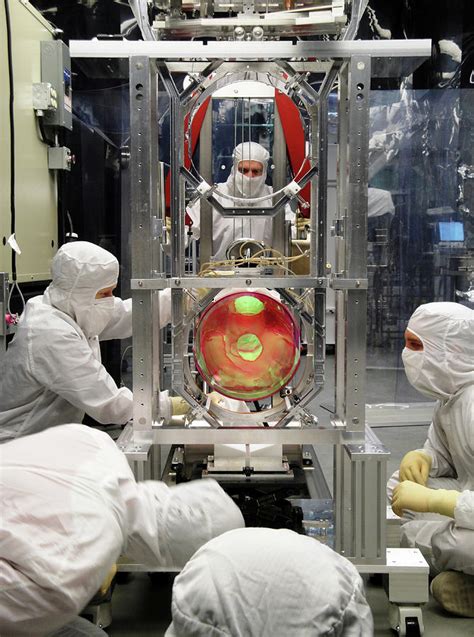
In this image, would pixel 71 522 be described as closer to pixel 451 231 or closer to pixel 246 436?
pixel 246 436

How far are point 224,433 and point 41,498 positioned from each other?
1269 millimetres

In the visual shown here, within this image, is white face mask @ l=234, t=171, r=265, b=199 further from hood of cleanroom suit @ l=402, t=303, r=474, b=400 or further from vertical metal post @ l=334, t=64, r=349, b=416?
hood of cleanroom suit @ l=402, t=303, r=474, b=400

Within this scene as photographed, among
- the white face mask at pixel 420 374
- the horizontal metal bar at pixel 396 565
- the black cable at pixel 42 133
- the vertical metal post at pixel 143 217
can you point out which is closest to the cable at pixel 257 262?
the vertical metal post at pixel 143 217

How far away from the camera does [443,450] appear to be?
2842 millimetres

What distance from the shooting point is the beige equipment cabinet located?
10.8ft

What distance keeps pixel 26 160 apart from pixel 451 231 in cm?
313

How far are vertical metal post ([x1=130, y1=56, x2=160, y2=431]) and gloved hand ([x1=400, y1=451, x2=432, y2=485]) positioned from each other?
0.93 m

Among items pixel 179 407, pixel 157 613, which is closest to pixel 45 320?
pixel 179 407

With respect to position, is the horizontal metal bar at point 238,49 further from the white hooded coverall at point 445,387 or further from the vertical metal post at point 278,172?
the white hooded coverall at point 445,387

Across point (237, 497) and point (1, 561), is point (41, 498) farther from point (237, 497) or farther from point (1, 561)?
point (237, 497)

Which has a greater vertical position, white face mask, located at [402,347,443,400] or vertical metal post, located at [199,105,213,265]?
vertical metal post, located at [199,105,213,265]

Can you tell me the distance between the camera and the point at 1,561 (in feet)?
3.72

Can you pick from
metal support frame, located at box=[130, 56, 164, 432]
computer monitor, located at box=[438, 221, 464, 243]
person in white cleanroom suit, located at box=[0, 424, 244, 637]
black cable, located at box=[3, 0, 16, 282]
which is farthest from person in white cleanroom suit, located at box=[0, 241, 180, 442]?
computer monitor, located at box=[438, 221, 464, 243]

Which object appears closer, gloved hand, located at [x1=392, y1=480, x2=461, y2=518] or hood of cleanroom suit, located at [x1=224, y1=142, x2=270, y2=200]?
gloved hand, located at [x1=392, y1=480, x2=461, y2=518]
